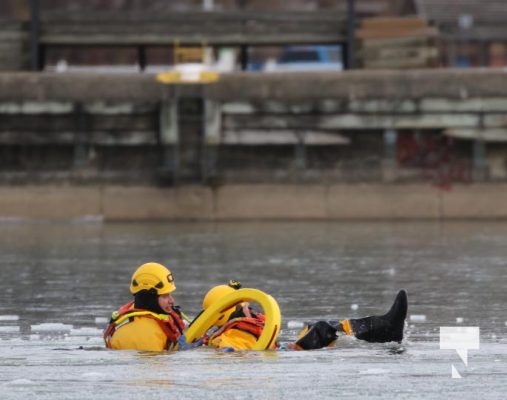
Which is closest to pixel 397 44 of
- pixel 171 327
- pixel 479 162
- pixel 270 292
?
pixel 479 162

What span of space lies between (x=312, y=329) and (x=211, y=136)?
15193 mm

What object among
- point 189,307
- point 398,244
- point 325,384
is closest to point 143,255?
point 398,244

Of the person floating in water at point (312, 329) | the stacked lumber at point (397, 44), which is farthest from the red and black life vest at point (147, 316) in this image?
the stacked lumber at point (397, 44)

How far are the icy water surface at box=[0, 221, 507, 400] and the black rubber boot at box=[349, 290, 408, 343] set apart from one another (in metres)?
0.12

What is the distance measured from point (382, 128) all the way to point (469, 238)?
4225 mm

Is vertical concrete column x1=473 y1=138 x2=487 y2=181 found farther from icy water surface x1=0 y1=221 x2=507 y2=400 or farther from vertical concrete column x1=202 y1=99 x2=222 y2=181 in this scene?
vertical concrete column x1=202 y1=99 x2=222 y2=181

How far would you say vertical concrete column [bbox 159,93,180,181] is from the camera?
29.8 metres

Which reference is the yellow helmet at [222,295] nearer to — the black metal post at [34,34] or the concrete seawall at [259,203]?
the concrete seawall at [259,203]

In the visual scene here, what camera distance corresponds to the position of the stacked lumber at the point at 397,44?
31.3 m

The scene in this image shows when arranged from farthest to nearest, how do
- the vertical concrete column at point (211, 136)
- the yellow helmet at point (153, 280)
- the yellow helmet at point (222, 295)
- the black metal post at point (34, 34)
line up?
1. the black metal post at point (34, 34)
2. the vertical concrete column at point (211, 136)
3. the yellow helmet at point (222, 295)
4. the yellow helmet at point (153, 280)

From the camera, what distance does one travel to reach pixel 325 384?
12594mm

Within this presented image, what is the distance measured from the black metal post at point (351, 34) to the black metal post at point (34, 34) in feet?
18.8

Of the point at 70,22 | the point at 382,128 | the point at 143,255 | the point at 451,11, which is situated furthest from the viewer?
the point at 451,11

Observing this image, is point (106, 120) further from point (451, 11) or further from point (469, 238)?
point (451, 11)
